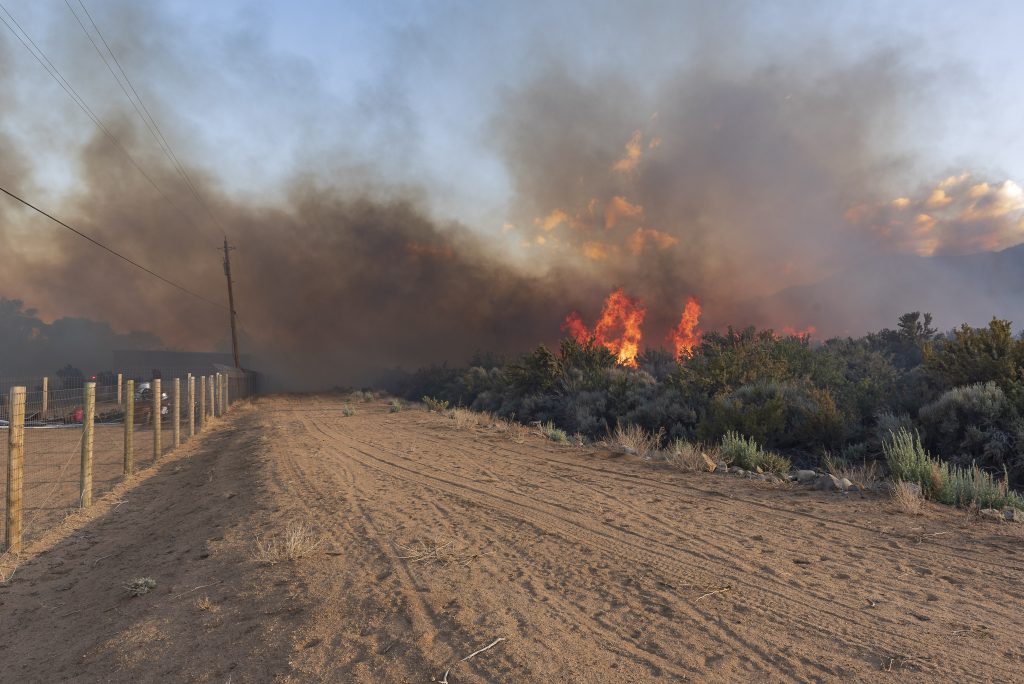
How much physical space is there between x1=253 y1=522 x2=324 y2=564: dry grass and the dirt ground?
0.34 feet

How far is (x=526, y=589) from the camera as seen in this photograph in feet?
16.0

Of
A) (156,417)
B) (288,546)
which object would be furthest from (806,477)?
(156,417)

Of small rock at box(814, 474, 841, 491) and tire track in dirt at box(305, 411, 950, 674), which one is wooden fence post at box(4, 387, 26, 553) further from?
small rock at box(814, 474, 841, 491)

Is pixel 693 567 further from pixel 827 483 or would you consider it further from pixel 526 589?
pixel 827 483

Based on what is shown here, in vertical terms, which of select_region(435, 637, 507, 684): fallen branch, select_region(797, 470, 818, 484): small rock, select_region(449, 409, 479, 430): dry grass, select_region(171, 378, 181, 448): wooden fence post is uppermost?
select_region(171, 378, 181, 448): wooden fence post

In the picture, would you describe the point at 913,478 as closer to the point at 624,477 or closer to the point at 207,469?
the point at 624,477

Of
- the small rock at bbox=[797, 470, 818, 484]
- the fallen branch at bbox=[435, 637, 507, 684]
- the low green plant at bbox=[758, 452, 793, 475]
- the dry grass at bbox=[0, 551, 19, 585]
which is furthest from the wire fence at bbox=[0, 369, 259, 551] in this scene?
the low green plant at bbox=[758, 452, 793, 475]

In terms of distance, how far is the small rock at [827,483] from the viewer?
8711 mm

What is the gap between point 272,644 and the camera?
4.02 meters

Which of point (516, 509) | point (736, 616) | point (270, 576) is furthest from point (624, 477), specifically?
point (270, 576)

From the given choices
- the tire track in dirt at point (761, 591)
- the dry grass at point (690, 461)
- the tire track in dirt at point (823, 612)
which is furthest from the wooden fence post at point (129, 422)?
the tire track in dirt at point (823, 612)

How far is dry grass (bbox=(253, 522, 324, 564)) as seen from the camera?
18.7 feet

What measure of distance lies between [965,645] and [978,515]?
433cm

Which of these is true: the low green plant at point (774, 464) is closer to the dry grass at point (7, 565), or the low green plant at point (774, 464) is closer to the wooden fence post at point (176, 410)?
the dry grass at point (7, 565)
